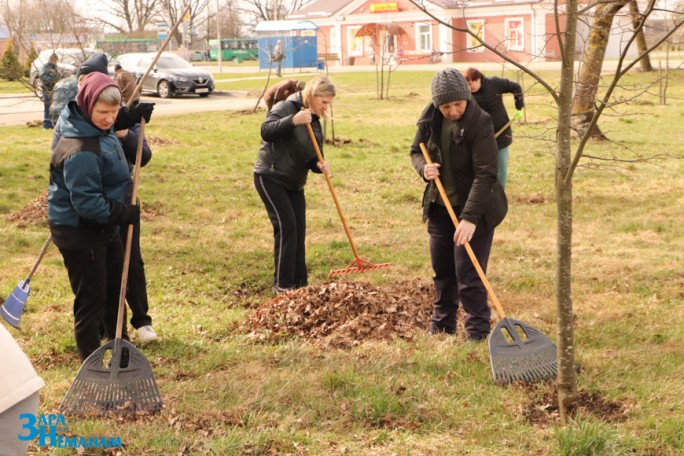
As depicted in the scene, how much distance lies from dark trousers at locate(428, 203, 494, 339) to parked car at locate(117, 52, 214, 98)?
23007mm

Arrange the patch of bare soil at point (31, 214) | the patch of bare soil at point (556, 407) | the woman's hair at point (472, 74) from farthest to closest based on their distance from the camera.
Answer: the patch of bare soil at point (31, 214)
the woman's hair at point (472, 74)
the patch of bare soil at point (556, 407)

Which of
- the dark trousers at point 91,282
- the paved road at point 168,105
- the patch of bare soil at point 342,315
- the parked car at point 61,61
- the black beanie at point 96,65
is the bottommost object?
the patch of bare soil at point 342,315

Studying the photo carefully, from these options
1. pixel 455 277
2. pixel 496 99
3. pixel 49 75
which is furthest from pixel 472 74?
pixel 49 75

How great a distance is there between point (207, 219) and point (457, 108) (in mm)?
5712

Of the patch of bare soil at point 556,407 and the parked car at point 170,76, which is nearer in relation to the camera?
the patch of bare soil at point 556,407

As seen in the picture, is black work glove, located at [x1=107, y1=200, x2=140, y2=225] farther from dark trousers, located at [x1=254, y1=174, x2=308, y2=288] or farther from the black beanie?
dark trousers, located at [x1=254, y1=174, x2=308, y2=288]

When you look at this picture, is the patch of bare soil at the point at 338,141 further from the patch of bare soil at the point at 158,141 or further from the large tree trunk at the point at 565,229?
the large tree trunk at the point at 565,229

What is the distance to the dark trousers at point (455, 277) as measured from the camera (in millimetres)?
5500

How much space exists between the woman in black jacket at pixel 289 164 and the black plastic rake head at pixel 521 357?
8.52 feet

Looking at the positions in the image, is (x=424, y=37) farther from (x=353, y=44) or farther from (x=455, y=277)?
(x=455, y=277)

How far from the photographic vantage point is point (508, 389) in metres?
4.77

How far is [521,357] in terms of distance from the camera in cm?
494

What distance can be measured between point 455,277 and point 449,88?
140 centimetres
